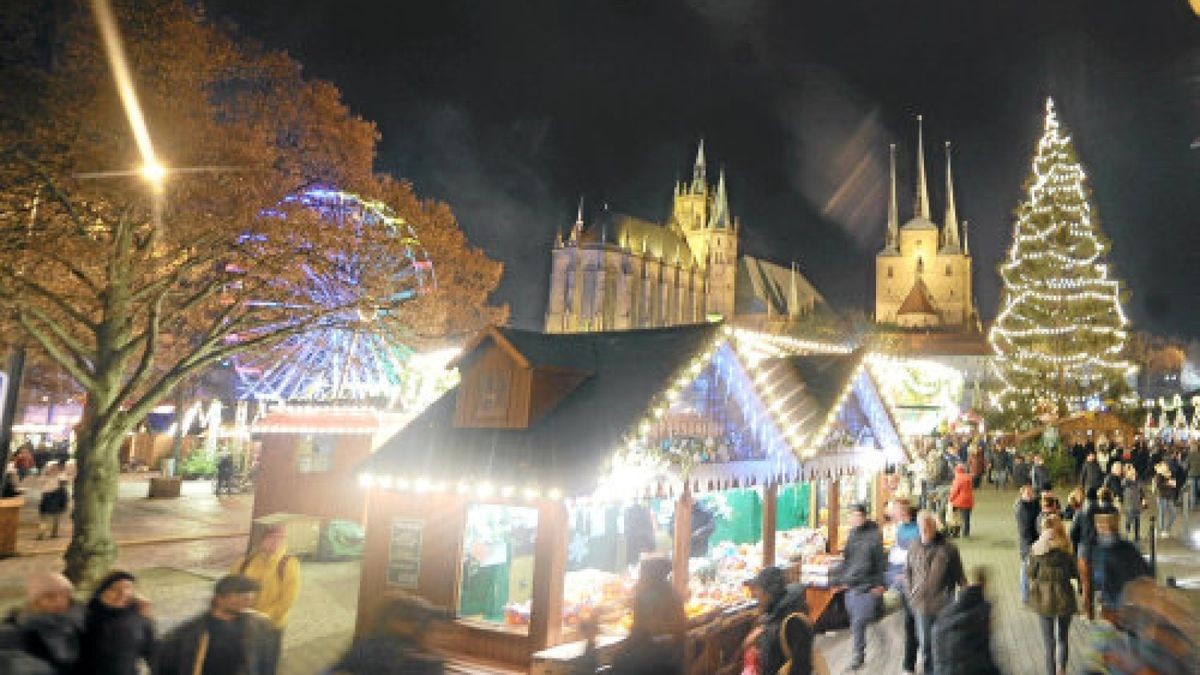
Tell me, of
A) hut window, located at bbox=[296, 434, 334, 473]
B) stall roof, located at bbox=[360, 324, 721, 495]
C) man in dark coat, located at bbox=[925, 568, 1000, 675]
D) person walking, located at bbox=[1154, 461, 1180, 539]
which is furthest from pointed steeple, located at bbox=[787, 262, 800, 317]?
man in dark coat, located at bbox=[925, 568, 1000, 675]

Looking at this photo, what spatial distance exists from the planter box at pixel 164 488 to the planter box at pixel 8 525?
996cm

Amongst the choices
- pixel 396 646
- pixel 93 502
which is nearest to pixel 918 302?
pixel 93 502

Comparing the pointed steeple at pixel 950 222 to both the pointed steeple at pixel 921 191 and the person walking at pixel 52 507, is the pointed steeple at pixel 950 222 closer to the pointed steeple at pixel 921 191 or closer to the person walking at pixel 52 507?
the pointed steeple at pixel 921 191

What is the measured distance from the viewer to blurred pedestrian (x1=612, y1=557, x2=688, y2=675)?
16.5ft

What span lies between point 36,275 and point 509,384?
9.84 m

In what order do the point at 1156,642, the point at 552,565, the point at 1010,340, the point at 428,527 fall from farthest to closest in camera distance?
the point at 1010,340 < the point at 428,527 < the point at 552,565 < the point at 1156,642

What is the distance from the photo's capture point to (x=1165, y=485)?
16312mm

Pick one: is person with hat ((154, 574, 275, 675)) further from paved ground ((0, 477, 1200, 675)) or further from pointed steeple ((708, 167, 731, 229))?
pointed steeple ((708, 167, 731, 229))

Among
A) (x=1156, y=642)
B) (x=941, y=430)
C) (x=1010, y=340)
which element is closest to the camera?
(x=1156, y=642)

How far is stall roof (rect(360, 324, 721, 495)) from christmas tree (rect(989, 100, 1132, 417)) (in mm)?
31848

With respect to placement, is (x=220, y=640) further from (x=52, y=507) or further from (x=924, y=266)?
(x=924, y=266)

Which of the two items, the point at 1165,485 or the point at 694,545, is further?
the point at 1165,485

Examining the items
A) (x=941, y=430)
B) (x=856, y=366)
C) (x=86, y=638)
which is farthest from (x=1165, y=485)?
(x=86, y=638)

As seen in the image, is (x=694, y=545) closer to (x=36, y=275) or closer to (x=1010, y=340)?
(x=36, y=275)
